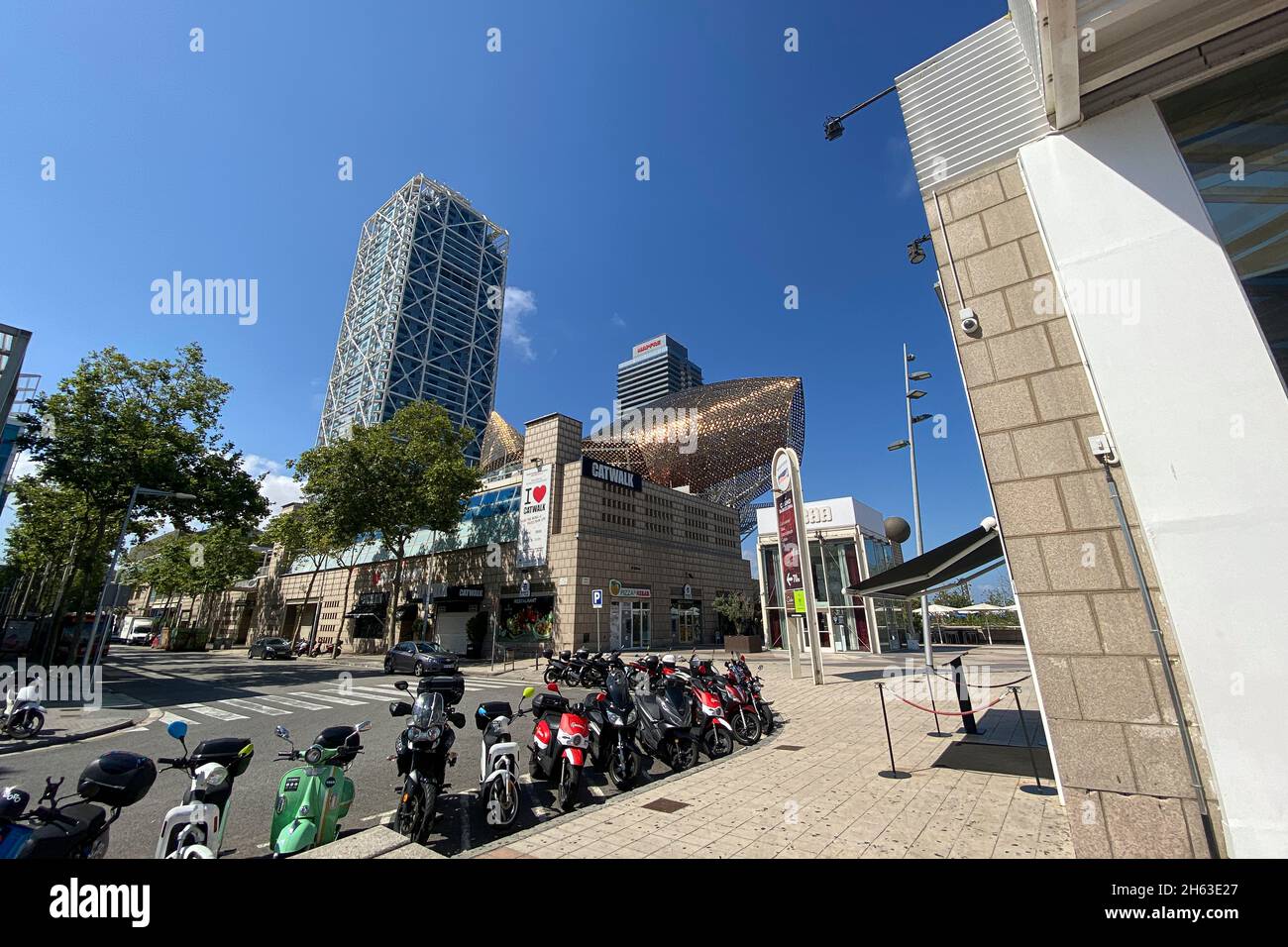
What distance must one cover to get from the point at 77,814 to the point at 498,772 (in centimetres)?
279

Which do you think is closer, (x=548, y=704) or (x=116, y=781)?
(x=116, y=781)

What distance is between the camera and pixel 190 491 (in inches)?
827

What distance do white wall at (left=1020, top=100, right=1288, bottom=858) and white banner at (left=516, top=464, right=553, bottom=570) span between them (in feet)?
87.4

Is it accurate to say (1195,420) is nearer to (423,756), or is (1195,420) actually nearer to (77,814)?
(423,756)

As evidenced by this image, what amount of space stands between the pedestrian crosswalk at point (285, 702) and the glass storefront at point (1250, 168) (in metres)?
15.8

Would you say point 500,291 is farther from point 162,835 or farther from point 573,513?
point 162,835

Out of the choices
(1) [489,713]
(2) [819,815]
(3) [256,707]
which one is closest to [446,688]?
(1) [489,713]

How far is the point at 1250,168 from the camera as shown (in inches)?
158

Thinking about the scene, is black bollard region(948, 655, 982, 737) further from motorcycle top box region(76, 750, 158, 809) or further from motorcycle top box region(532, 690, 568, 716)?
motorcycle top box region(76, 750, 158, 809)

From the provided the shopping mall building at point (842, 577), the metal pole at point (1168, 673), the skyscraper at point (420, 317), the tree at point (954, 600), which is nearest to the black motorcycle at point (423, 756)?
the metal pole at point (1168, 673)

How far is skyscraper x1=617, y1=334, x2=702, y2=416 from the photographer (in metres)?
142
